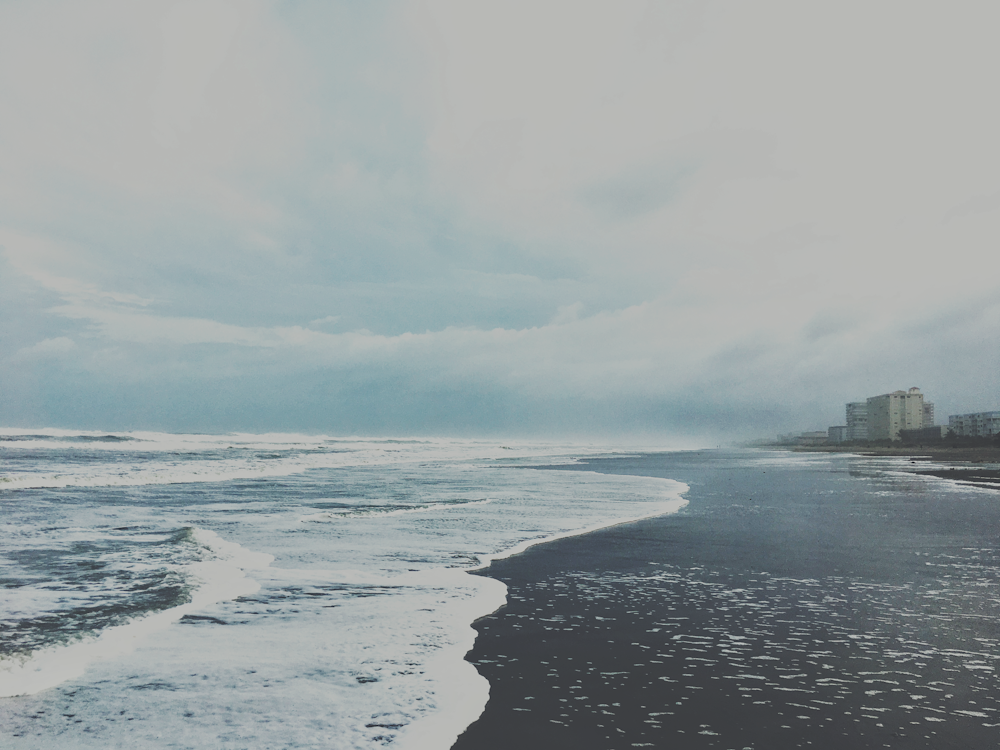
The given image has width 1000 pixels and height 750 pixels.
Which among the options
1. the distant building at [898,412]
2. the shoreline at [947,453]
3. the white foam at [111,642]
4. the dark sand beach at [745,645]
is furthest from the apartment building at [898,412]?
the white foam at [111,642]

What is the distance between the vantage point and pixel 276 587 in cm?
912

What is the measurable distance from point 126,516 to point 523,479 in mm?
19127

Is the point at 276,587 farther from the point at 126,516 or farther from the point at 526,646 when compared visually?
the point at 126,516

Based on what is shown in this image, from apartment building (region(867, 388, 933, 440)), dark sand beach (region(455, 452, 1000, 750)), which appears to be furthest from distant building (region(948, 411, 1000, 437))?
dark sand beach (region(455, 452, 1000, 750))

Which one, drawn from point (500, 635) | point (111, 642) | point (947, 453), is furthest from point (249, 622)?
point (947, 453)

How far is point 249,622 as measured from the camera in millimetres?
7387

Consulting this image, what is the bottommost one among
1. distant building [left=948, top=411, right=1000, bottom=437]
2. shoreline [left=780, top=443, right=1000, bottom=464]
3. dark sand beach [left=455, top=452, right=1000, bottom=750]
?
shoreline [left=780, top=443, right=1000, bottom=464]

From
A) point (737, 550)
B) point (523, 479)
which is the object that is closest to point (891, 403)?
point (523, 479)

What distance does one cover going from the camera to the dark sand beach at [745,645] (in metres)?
4.57

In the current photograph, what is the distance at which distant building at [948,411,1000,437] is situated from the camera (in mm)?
169000

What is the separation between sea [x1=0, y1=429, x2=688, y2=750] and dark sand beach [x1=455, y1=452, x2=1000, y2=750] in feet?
1.96

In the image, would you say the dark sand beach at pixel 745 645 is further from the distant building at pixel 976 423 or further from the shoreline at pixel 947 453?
the distant building at pixel 976 423

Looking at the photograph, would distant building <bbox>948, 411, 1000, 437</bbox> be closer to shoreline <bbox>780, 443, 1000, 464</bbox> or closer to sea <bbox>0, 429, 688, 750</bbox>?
shoreline <bbox>780, 443, 1000, 464</bbox>

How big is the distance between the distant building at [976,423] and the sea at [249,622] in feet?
628
